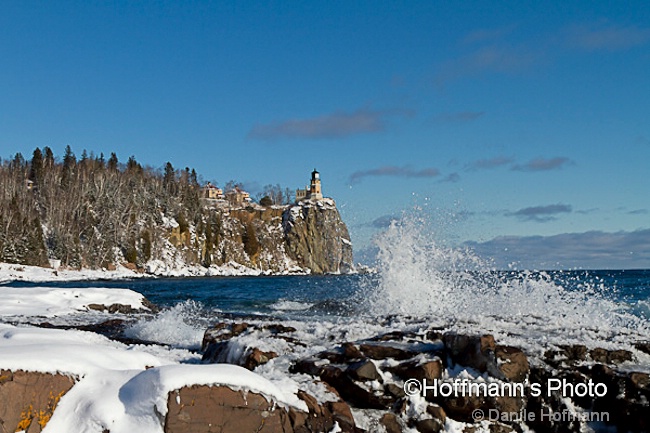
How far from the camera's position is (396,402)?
6848mm

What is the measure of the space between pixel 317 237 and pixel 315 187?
17.0 m

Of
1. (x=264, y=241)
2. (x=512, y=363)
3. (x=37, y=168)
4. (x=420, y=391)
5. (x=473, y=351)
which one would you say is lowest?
(x=420, y=391)

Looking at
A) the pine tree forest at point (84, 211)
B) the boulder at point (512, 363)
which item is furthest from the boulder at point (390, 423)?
the pine tree forest at point (84, 211)

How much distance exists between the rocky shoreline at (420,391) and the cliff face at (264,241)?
81.6 meters

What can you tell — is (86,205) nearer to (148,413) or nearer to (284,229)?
(284,229)

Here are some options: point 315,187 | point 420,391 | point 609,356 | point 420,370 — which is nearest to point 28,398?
point 420,391

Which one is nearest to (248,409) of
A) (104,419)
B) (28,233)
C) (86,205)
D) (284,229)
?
(104,419)

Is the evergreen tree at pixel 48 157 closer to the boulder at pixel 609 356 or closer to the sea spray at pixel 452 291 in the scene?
the sea spray at pixel 452 291

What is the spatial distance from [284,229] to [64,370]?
4705 inches

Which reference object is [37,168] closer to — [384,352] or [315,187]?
[315,187]

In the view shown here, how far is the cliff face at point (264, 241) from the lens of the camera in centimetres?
9519

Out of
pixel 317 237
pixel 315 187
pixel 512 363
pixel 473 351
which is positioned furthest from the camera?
pixel 315 187

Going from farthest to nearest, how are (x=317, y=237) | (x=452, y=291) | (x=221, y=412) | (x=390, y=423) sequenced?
1. (x=317, y=237)
2. (x=452, y=291)
3. (x=390, y=423)
4. (x=221, y=412)

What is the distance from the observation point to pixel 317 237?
129375mm
